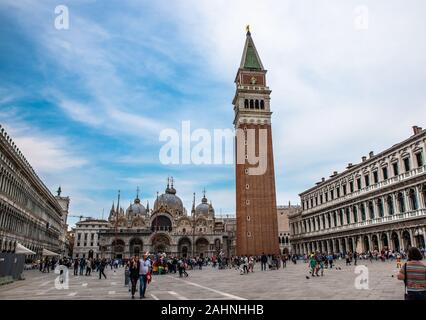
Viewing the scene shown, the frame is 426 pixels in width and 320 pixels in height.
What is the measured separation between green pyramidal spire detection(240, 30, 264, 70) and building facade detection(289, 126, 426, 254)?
24717mm

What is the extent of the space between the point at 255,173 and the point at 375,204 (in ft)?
67.4

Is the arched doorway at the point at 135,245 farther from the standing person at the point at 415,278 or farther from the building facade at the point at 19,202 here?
the standing person at the point at 415,278

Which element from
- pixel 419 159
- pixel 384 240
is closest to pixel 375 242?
pixel 384 240

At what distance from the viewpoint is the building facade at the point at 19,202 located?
3064cm

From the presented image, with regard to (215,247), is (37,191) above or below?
above

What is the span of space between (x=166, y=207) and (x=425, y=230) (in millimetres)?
57601

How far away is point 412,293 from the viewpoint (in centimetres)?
567

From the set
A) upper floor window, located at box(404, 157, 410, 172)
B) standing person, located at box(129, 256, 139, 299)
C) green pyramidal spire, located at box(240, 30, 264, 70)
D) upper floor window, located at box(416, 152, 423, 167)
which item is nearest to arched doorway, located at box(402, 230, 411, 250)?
upper floor window, located at box(404, 157, 410, 172)

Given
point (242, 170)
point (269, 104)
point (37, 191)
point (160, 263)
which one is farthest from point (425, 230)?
point (37, 191)

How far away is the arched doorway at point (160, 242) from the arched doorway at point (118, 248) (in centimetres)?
692

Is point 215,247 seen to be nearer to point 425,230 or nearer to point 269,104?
point 269,104

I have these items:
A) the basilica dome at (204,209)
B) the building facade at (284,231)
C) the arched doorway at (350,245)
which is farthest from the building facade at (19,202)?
the building facade at (284,231)

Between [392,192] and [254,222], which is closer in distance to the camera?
[392,192]

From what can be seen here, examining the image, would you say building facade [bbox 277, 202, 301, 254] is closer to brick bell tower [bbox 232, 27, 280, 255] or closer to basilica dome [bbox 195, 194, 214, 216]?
basilica dome [bbox 195, 194, 214, 216]
